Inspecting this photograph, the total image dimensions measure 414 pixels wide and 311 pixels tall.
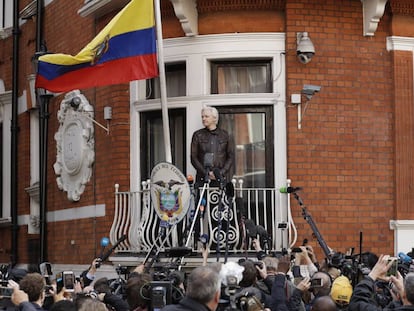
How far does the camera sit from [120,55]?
13.2 metres

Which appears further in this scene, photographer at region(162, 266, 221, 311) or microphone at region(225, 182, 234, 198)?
microphone at region(225, 182, 234, 198)

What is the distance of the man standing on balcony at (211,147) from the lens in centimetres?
1316

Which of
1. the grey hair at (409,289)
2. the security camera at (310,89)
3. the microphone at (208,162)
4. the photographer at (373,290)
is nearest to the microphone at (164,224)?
the microphone at (208,162)

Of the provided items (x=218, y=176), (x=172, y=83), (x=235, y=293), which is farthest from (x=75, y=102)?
(x=235, y=293)

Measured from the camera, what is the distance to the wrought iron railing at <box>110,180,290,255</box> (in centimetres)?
1283

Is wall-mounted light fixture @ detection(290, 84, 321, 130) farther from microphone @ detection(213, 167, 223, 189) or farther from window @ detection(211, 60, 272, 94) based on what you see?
microphone @ detection(213, 167, 223, 189)

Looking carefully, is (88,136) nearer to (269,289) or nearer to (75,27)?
(75,27)

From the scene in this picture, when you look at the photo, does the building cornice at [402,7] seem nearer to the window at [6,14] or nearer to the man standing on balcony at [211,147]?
the man standing on balcony at [211,147]

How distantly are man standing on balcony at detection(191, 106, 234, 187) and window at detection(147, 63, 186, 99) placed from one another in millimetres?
952

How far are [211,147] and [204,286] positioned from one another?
732 cm

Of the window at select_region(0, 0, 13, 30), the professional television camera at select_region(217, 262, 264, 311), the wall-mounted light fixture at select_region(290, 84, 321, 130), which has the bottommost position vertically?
the professional television camera at select_region(217, 262, 264, 311)

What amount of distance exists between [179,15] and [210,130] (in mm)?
1652

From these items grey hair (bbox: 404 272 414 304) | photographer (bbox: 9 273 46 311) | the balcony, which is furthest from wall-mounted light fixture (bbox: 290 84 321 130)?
grey hair (bbox: 404 272 414 304)

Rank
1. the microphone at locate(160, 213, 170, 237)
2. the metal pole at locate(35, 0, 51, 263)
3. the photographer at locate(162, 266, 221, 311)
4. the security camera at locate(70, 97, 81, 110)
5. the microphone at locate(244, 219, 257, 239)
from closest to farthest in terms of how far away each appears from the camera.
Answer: the photographer at locate(162, 266, 221, 311) → the microphone at locate(244, 219, 257, 239) → the microphone at locate(160, 213, 170, 237) → the security camera at locate(70, 97, 81, 110) → the metal pole at locate(35, 0, 51, 263)
